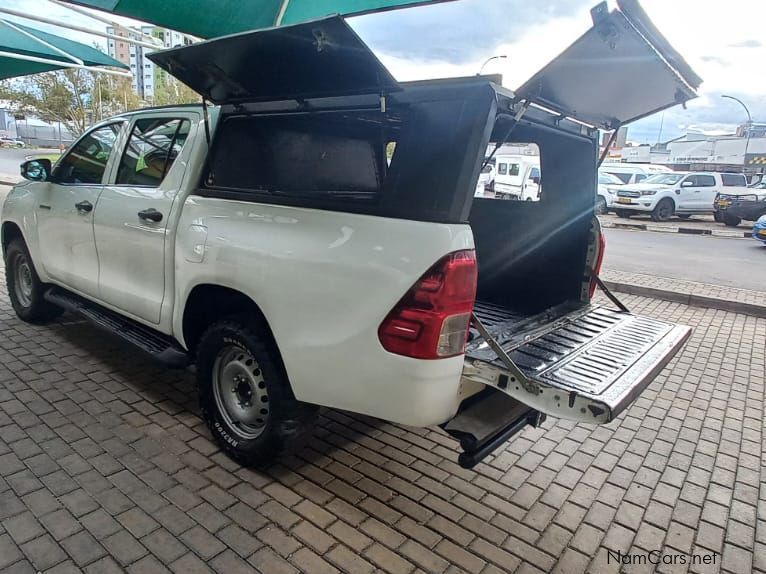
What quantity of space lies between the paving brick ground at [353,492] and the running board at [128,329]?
1.54ft

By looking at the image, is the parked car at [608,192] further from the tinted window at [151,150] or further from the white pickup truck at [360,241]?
the tinted window at [151,150]

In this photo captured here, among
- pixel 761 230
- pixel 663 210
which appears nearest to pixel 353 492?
pixel 761 230

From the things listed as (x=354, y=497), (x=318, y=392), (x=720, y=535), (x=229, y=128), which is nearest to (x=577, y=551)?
(x=720, y=535)

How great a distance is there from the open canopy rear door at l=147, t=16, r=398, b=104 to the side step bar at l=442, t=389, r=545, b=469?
5.07 feet

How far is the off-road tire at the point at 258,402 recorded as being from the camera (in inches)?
107

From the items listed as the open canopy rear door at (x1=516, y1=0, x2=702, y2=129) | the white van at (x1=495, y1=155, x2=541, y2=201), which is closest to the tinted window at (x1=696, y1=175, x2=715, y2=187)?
the white van at (x1=495, y1=155, x2=541, y2=201)

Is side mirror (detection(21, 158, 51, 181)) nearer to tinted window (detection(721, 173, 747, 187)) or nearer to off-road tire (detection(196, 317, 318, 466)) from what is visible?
off-road tire (detection(196, 317, 318, 466))

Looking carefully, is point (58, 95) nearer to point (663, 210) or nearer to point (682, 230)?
point (663, 210)

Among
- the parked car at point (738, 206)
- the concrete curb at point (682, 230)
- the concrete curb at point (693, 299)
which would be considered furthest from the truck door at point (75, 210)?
the parked car at point (738, 206)

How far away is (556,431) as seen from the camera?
367 centimetres

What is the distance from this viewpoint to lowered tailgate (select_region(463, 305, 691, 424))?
225cm

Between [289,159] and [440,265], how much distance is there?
1.21m

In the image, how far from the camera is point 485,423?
2416 millimetres

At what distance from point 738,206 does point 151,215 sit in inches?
785
